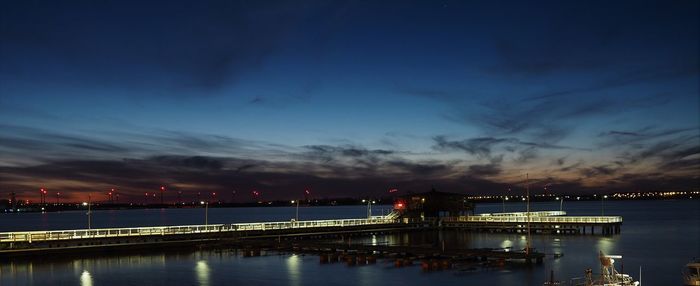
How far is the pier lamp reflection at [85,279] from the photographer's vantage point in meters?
45.3

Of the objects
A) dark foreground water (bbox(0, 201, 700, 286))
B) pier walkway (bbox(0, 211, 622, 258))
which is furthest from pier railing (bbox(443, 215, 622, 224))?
dark foreground water (bbox(0, 201, 700, 286))

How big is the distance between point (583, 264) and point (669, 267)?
7705mm

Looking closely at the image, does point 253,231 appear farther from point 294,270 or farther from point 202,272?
point 202,272

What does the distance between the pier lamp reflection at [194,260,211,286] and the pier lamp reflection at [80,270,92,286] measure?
7.51m

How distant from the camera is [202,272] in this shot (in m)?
51.1

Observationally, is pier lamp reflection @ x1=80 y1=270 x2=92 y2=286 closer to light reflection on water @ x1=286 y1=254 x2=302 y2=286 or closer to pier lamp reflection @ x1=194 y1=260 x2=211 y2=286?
pier lamp reflection @ x1=194 y1=260 x2=211 y2=286

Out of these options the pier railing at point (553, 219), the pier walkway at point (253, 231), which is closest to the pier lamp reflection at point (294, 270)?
the pier walkway at point (253, 231)

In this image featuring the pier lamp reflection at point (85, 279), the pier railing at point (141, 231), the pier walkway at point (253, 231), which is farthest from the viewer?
the pier walkway at point (253, 231)

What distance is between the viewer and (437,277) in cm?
4762

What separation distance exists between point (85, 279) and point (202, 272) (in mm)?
8583

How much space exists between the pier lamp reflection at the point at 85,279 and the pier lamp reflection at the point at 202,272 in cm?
751

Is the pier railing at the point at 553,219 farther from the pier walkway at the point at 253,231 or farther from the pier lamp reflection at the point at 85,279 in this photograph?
the pier lamp reflection at the point at 85,279

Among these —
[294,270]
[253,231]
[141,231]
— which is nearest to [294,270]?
[294,270]

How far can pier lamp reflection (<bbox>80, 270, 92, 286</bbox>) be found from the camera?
4528cm
